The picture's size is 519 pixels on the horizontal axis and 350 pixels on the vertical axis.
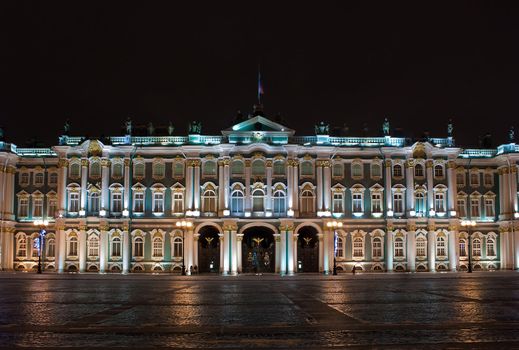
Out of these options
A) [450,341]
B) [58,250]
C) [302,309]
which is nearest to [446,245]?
[58,250]

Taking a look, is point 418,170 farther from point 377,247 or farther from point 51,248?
point 51,248

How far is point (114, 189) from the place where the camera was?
69.2 metres

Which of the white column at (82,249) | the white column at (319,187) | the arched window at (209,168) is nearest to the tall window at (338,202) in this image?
the white column at (319,187)

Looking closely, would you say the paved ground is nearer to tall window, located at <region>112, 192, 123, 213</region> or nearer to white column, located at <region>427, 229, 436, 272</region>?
tall window, located at <region>112, 192, 123, 213</region>

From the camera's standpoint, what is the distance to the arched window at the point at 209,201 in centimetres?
6856

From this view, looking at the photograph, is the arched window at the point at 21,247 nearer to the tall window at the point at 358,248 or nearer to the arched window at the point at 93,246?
the arched window at the point at 93,246

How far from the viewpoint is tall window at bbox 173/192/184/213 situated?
2726 inches

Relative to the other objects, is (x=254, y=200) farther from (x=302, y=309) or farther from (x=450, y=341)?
(x=450, y=341)

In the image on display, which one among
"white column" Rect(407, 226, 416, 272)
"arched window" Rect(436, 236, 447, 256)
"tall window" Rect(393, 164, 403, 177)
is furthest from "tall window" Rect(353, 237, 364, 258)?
"arched window" Rect(436, 236, 447, 256)

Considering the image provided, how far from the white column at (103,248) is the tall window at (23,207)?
890cm

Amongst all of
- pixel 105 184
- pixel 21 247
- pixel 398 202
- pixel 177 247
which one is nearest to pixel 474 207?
pixel 398 202

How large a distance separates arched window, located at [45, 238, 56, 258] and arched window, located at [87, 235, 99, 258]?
415 cm

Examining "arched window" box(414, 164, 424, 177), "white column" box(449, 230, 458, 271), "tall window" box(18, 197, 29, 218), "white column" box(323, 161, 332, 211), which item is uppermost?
"arched window" box(414, 164, 424, 177)

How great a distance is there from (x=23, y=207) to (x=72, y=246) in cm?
715
